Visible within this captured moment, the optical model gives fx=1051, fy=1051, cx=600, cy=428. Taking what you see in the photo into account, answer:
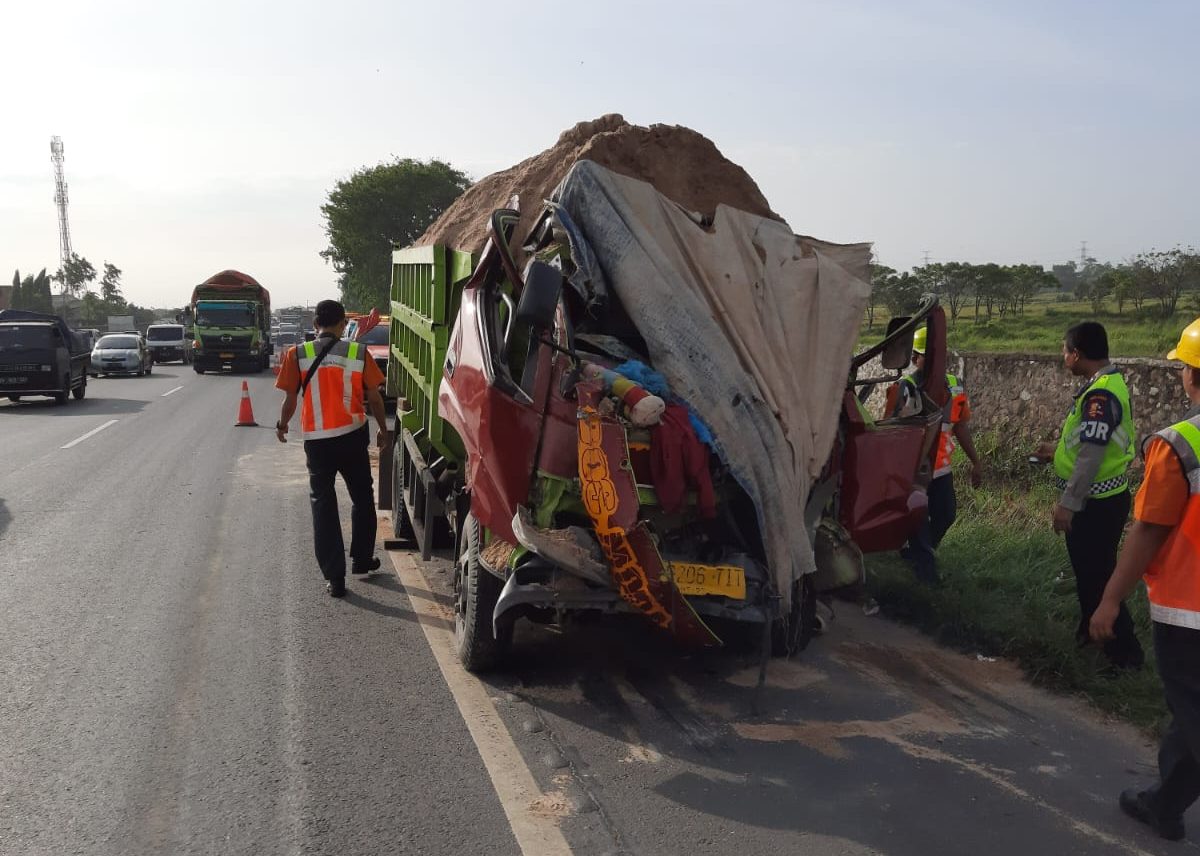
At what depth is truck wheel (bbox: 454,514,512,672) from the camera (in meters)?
5.11

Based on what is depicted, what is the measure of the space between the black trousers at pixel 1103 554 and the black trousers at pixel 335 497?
14.4ft

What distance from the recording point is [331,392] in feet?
23.0

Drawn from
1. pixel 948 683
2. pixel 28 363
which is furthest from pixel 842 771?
pixel 28 363

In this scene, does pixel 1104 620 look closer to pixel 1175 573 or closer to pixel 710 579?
pixel 1175 573

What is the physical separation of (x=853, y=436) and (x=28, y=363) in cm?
2066

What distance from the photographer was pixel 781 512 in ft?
15.2

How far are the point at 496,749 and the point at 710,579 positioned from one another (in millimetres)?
1150

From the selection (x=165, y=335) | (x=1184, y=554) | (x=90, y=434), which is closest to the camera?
(x=1184, y=554)

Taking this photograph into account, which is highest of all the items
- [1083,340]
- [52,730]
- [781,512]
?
[1083,340]

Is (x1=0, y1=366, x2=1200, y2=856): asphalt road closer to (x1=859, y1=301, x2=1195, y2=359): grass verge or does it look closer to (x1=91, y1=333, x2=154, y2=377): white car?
(x1=859, y1=301, x2=1195, y2=359): grass verge

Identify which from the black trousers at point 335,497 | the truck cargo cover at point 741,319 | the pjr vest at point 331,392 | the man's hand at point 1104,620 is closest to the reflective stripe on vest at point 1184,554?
the man's hand at point 1104,620

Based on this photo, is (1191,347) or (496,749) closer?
(1191,347)

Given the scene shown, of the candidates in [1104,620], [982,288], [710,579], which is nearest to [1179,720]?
[1104,620]

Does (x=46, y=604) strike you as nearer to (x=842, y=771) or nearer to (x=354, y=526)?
(x=354, y=526)
